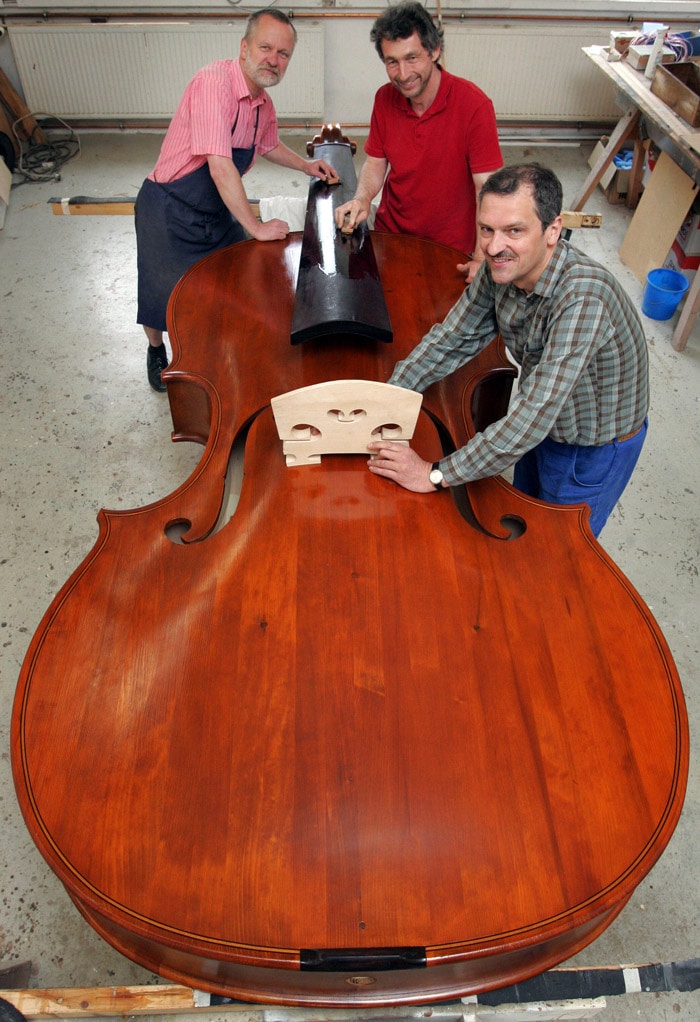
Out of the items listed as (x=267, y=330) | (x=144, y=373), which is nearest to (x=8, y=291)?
(x=144, y=373)

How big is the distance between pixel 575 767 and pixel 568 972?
47 centimetres

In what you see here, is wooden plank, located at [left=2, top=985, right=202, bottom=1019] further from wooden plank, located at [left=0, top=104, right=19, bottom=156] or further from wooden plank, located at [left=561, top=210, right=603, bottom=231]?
wooden plank, located at [left=0, top=104, right=19, bottom=156]

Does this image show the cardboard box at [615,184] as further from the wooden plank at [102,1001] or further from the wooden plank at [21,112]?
the wooden plank at [102,1001]

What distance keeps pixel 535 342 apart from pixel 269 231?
4.22 ft

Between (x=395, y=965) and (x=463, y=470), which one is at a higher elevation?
(x=463, y=470)

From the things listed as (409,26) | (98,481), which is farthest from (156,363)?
(409,26)

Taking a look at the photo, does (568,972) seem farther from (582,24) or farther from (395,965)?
(582,24)

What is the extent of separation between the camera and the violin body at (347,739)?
116 centimetres

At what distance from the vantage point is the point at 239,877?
117 cm

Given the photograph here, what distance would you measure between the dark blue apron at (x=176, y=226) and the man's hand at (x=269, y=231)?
0.33 meters

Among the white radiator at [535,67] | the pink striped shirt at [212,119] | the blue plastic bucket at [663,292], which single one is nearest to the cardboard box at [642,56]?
the white radiator at [535,67]

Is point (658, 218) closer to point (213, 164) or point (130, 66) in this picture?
point (213, 164)

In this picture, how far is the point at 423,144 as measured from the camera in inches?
107

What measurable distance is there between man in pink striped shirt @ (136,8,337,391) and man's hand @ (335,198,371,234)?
0.96ft
